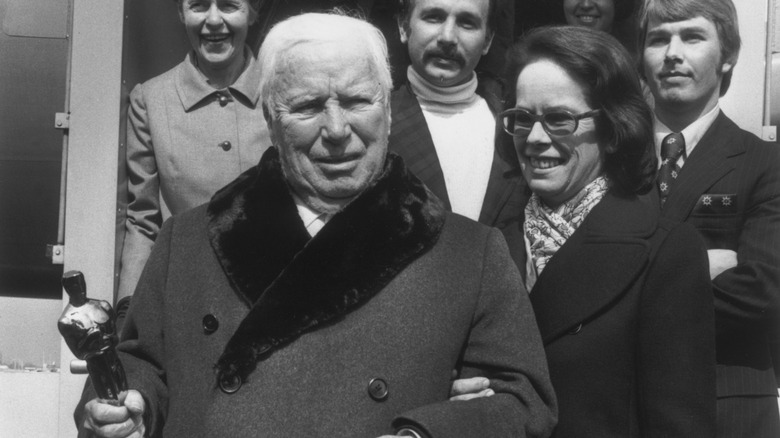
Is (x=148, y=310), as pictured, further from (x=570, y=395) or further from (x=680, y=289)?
(x=680, y=289)

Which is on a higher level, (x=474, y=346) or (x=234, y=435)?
(x=474, y=346)

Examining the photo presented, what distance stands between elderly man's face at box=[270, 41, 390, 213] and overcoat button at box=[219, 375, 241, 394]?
45 centimetres

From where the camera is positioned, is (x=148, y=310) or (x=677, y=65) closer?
(x=148, y=310)

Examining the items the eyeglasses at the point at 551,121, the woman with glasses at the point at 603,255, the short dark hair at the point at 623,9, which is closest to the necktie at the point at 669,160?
the woman with glasses at the point at 603,255

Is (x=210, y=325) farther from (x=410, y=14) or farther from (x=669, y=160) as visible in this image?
(x=669, y=160)

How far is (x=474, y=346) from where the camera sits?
221 cm

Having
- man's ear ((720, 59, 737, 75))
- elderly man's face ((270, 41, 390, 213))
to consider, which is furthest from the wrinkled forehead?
man's ear ((720, 59, 737, 75))

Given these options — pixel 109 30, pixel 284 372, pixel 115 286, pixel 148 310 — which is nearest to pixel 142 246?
pixel 115 286

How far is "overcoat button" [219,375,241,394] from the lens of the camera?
2.13 m

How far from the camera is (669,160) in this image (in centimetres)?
279

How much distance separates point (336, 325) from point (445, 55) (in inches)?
42.2

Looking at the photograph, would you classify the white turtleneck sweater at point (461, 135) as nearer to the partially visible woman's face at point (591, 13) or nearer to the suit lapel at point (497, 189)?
the suit lapel at point (497, 189)

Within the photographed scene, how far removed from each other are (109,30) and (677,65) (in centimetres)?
176

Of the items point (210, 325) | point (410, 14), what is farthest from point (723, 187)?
point (210, 325)
